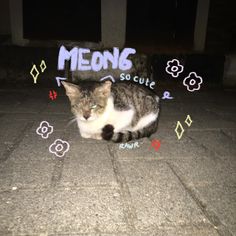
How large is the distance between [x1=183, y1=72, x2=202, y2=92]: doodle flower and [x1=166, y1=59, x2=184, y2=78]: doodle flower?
27 cm

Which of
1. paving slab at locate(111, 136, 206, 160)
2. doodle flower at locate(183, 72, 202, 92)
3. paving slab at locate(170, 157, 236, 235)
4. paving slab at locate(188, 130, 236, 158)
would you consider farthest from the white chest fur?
doodle flower at locate(183, 72, 202, 92)

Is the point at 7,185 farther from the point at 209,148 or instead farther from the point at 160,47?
the point at 160,47

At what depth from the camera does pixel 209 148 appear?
3.29 meters

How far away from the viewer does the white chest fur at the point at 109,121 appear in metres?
3.29

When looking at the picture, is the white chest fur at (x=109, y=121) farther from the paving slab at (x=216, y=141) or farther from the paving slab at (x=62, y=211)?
the paving slab at (x=62, y=211)

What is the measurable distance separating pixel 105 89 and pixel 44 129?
1138 millimetres

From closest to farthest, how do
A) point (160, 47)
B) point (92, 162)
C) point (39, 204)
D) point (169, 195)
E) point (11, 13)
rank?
point (39, 204) → point (169, 195) → point (92, 162) → point (11, 13) → point (160, 47)

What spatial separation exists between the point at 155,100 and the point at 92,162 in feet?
4.71

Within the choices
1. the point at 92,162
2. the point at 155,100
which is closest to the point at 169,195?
the point at 92,162

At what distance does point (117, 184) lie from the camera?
2.38 m

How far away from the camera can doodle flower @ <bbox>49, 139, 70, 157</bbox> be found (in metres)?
2.99

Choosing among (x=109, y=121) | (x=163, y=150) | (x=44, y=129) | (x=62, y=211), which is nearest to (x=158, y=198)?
(x=62, y=211)

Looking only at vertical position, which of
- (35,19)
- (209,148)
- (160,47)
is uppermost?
(35,19)

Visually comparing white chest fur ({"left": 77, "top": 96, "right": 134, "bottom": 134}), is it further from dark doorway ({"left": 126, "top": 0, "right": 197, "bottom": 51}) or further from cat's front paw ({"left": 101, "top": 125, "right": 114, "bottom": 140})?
dark doorway ({"left": 126, "top": 0, "right": 197, "bottom": 51})
